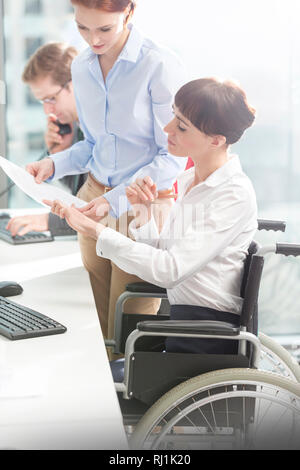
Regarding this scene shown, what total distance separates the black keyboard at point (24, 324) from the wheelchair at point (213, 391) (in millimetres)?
180

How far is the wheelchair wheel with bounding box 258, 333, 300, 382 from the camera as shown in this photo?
184 cm

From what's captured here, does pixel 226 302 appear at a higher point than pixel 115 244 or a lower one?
lower

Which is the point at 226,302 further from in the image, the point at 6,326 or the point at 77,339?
the point at 6,326

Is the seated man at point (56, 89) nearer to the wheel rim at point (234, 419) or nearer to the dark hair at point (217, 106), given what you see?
the dark hair at point (217, 106)

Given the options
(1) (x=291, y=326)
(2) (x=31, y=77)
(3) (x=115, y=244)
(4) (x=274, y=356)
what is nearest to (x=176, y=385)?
(3) (x=115, y=244)

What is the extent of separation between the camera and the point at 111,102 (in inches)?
76.3

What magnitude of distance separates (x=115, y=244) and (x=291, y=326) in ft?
5.98

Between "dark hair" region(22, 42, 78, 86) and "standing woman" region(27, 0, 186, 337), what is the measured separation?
60 cm

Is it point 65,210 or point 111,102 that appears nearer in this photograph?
point 65,210

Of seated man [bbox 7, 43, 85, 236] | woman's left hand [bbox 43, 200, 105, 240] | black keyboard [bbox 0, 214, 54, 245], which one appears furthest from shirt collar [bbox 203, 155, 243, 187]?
seated man [bbox 7, 43, 85, 236]

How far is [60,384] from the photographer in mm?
1120

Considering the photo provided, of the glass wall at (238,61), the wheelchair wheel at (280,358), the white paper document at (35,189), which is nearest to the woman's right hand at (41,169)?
the white paper document at (35,189)

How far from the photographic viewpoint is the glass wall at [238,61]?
2916 mm

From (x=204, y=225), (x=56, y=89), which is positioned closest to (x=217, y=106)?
(x=204, y=225)
